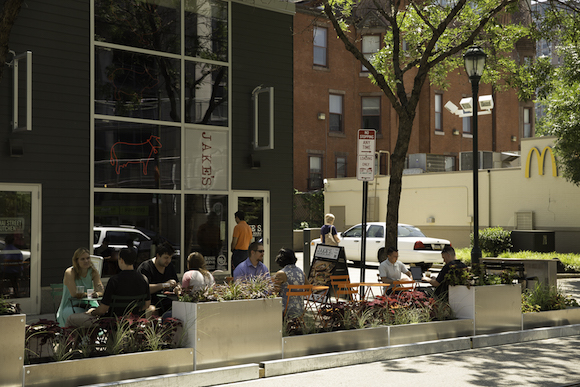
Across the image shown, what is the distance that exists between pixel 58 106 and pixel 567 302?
9.91 m

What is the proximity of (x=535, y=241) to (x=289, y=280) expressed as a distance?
46.3 feet

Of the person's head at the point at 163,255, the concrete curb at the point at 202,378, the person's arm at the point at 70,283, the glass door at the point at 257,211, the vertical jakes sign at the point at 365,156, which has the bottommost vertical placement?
the concrete curb at the point at 202,378

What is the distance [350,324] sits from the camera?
8.86m

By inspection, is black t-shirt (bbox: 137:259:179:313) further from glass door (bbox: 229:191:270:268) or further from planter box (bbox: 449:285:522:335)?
glass door (bbox: 229:191:270:268)

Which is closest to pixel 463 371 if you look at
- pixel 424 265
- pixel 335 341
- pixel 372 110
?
pixel 335 341

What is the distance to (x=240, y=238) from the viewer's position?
532 inches

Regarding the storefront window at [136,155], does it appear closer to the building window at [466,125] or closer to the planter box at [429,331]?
the planter box at [429,331]

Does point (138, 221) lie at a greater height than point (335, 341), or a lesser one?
greater

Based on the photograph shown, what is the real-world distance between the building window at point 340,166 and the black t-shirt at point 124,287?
90.5 feet

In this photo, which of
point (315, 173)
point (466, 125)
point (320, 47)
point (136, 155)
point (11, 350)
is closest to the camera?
Result: point (11, 350)

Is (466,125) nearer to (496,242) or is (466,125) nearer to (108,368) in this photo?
(496,242)

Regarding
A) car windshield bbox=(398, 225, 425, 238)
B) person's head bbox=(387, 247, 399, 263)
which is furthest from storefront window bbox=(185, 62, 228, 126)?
car windshield bbox=(398, 225, 425, 238)

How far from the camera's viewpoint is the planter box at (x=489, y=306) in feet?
32.5

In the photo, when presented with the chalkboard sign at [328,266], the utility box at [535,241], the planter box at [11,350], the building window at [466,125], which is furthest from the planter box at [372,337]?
the building window at [466,125]
